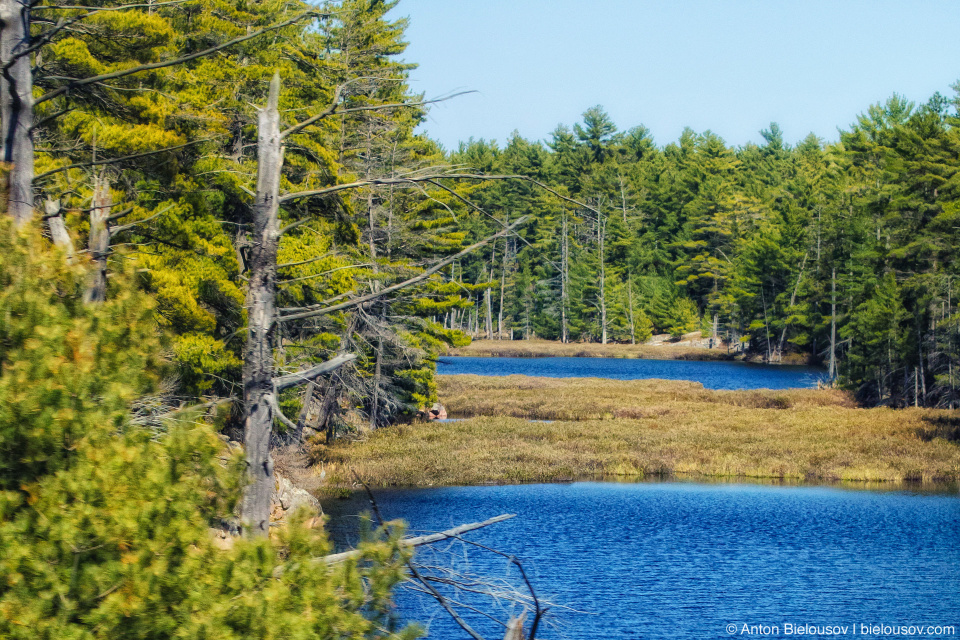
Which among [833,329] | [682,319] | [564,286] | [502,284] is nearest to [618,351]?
[682,319]

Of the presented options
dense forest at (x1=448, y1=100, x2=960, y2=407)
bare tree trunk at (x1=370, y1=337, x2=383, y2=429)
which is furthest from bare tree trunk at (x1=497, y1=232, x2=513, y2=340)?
bare tree trunk at (x1=370, y1=337, x2=383, y2=429)

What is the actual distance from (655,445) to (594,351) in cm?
5256

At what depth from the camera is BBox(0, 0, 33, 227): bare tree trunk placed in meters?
5.34

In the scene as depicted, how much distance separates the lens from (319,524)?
536 cm

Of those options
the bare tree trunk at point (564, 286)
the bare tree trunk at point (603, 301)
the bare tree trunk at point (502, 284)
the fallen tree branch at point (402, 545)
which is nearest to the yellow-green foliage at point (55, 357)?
the fallen tree branch at point (402, 545)

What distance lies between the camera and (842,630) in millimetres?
14211

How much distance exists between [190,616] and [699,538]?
57.5ft

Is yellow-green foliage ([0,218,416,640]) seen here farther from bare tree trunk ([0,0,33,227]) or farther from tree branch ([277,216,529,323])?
tree branch ([277,216,529,323])

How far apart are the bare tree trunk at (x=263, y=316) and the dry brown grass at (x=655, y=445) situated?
63.9 feet

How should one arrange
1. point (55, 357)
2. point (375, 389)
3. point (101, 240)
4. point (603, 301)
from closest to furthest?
point (55, 357)
point (101, 240)
point (375, 389)
point (603, 301)

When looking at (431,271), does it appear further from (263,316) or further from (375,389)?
(375,389)

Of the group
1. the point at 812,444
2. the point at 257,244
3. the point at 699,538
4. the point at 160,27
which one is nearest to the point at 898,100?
the point at 812,444

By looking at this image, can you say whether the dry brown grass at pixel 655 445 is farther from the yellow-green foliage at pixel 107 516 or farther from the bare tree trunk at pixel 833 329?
the yellow-green foliage at pixel 107 516

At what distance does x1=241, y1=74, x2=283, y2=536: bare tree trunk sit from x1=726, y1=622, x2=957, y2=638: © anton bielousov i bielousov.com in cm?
1046
